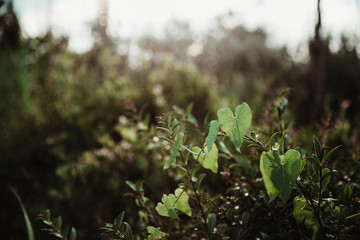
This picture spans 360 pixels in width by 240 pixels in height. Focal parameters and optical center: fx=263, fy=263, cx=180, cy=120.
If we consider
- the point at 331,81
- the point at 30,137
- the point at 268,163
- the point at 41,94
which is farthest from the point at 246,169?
the point at 331,81

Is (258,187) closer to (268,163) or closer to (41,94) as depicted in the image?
(268,163)

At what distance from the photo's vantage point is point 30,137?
97.8 inches

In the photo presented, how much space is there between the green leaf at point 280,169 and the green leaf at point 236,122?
0.06 m

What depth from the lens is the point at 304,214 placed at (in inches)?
22.3

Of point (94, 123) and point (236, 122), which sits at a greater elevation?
point (236, 122)

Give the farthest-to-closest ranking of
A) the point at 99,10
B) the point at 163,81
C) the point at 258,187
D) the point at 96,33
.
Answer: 1. the point at 96,33
2. the point at 99,10
3. the point at 163,81
4. the point at 258,187

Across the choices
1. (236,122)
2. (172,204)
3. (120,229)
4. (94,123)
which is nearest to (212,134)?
(236,122)

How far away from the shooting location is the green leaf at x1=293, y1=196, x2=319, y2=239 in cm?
54

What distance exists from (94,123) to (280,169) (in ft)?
8.32

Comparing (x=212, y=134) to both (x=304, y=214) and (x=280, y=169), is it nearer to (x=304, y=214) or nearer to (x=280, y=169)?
(x=280, y=169)

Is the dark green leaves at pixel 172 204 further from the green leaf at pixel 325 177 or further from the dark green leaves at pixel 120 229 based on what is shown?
the green leaf at pixel 325 177

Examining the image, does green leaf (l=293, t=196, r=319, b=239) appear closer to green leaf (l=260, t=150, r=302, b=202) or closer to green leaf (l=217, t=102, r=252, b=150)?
green leaf (l=260, t=150, r=302, b=202)

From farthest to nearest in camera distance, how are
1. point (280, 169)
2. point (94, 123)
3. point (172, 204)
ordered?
point (94, 123) → point (172, 204) → point (280, 169)

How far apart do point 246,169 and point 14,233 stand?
1518 mm
